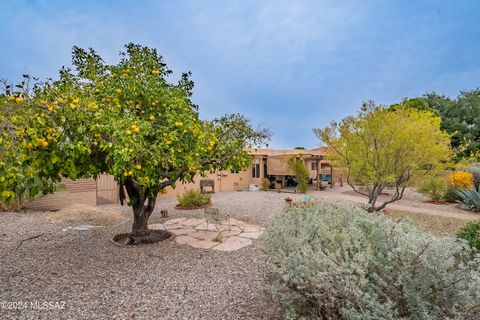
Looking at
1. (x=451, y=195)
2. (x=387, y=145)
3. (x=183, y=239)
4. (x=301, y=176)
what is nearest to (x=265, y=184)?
(x=301, y=176)

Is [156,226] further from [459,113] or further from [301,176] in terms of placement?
[459,113]

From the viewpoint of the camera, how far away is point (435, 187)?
461 inches

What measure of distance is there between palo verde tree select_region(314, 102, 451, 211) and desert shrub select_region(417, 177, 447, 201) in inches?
175

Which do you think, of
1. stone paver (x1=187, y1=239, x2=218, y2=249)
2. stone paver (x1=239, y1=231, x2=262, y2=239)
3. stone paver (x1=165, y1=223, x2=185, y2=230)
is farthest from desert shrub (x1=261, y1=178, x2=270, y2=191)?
stone paver (x1=187, y1=239, x2=218, y2=249)

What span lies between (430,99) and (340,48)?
17654 millimetres

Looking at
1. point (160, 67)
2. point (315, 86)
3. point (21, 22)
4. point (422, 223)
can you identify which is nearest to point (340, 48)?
point (315, 86)

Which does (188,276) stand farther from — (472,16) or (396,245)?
(472,16)

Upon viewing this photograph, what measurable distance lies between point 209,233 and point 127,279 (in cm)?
266

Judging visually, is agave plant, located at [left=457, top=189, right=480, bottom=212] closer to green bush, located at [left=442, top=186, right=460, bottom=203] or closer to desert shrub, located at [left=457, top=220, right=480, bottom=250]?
green bush, located at [left=442, top=186, right=460, bottom=203]

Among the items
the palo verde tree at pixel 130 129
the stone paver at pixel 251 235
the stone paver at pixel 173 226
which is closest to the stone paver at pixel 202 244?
the stone paver at pixel 251 235

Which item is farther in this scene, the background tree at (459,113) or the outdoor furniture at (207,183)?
the background tree at (459,113)

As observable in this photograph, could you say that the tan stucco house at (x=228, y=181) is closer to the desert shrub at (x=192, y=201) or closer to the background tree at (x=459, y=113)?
the desert shrub at (x=192, y=201)

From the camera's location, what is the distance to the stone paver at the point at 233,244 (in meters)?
5.26

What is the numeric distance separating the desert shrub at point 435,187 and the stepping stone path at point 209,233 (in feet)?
31.1
